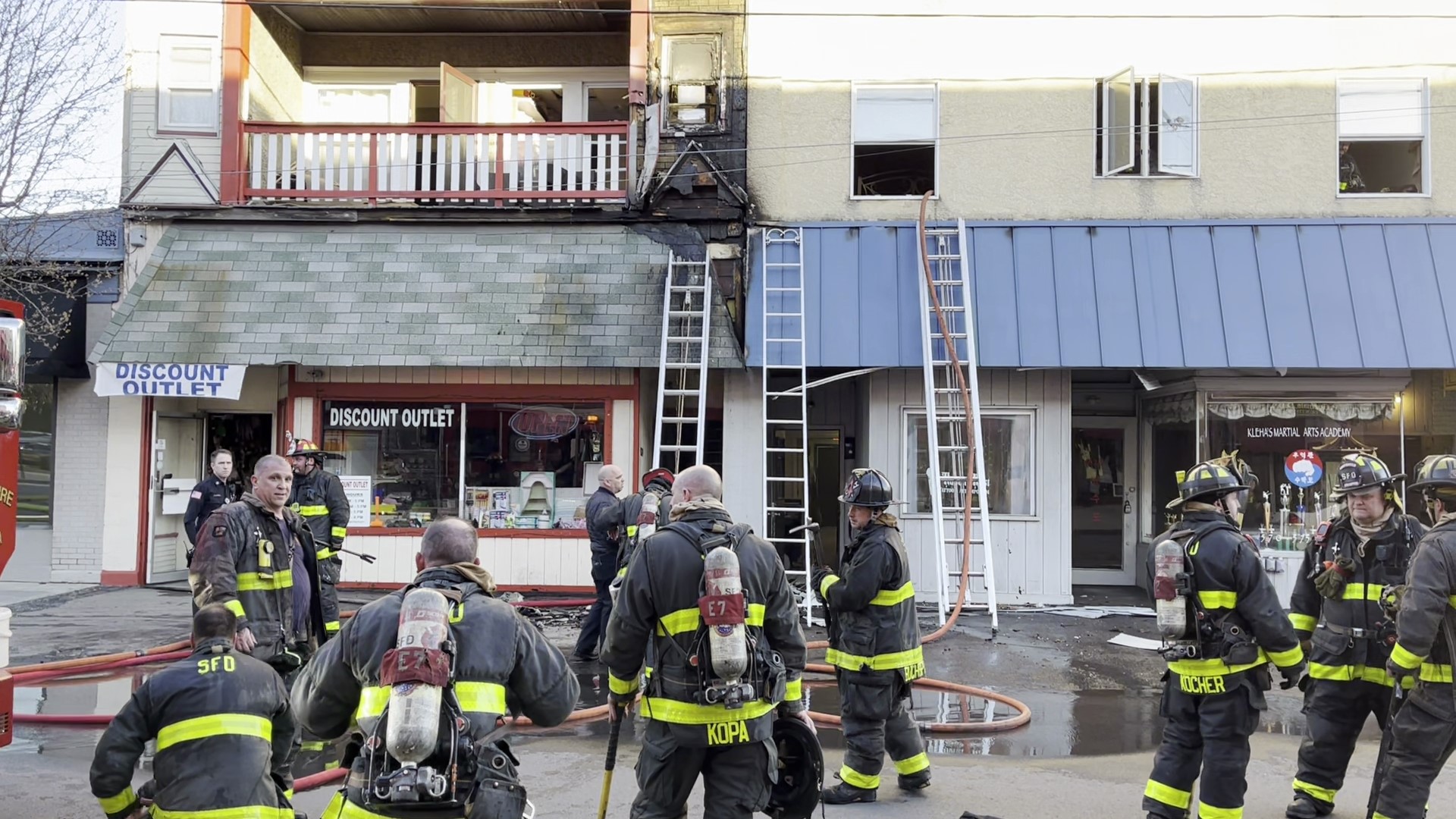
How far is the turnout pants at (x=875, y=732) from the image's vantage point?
5.93 metres

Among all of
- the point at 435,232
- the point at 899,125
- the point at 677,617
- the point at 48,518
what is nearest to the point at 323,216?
the point at 435,232

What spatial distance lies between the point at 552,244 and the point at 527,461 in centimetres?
248

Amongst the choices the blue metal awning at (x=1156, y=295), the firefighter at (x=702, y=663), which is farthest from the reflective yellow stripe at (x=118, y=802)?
the blue metal awning at (x=1156, y=295)

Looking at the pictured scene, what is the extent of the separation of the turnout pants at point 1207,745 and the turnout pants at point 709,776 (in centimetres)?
205

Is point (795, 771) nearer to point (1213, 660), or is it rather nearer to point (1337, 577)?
point (1213, 660)

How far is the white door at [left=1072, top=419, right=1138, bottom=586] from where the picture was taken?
13.8 m

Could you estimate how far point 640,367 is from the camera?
12438 millimetres

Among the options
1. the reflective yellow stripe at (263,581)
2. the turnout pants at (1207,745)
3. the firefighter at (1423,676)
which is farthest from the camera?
the reflective yellow stripe at (263,581)

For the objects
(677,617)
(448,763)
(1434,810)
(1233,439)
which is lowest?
(1434,810)

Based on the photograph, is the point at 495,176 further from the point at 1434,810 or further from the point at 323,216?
the point at 1434,810

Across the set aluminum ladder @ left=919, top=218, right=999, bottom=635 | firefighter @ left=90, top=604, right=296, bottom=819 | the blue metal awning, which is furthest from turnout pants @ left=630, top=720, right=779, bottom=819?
the blue metal awning

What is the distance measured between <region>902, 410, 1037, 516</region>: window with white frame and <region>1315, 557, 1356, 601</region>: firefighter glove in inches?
248

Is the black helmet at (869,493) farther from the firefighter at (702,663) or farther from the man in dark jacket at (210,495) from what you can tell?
the man in dark jacket at (210,495)

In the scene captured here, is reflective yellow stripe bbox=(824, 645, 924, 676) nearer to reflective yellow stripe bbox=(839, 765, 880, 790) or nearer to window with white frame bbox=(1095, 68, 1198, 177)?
reflective yellow stripe bbox=(839, 765, 880, 790)
